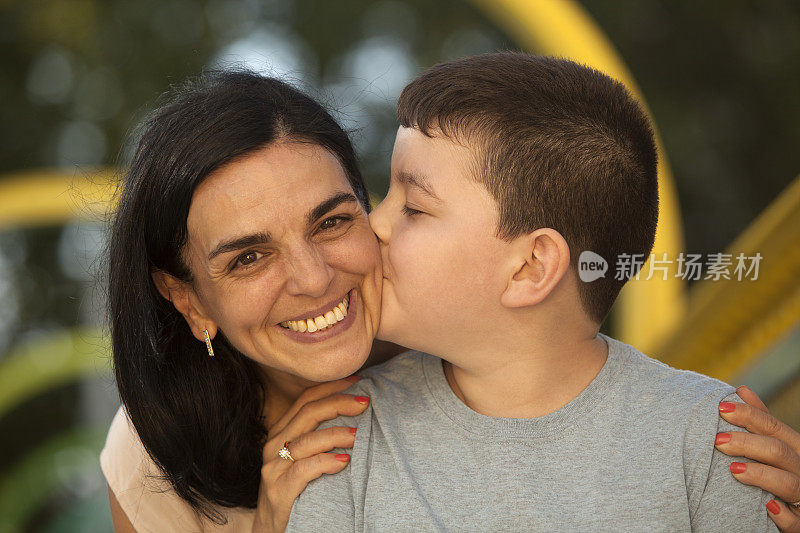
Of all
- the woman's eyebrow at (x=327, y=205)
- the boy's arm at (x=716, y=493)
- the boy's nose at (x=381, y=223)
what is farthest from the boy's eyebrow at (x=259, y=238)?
the boy's arm at (x=716, y=493)

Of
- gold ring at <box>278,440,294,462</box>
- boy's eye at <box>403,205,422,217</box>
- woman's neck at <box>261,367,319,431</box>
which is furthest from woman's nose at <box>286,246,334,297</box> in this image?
woman's neck at <box>261,367,319,431</box>

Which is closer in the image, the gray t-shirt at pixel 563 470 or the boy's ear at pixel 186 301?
the gray t-shirt at pixel 563 470

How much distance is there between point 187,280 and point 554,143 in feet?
3.23

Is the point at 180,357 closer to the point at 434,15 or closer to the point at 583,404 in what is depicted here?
the point at 583,404

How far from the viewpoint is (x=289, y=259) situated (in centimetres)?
197

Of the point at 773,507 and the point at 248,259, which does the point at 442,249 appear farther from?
the point at 773,507

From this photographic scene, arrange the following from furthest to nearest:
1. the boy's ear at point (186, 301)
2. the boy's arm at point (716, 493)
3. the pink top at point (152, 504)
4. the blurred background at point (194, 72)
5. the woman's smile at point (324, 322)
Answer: the blurred background at point (194, 72)
the pink top at point (152, 504)
the boy's ear at point (186, 301)
the woman's smile at point (324, 322)
the boy's arm at point (716, 493)

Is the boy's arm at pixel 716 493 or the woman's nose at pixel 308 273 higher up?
the boy's arm at pixel 716 493

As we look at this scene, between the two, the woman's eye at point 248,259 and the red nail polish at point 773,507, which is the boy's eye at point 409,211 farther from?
the red nail polish at point 773,507

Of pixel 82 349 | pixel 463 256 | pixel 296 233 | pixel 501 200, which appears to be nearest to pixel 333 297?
pixel 296 233

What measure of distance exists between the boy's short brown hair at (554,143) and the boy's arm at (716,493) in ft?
1.30

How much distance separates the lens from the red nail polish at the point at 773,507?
1.81 m

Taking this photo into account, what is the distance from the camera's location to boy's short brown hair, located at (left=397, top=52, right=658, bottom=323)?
76.7 inches
